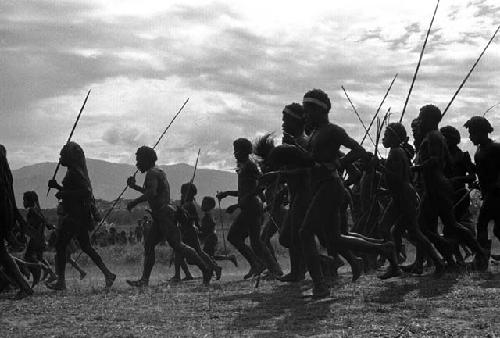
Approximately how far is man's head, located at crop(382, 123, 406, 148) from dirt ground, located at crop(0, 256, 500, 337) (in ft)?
6.04

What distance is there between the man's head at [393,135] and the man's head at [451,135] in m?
1.34

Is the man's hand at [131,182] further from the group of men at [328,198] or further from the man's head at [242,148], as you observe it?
the man's head at [242,148]

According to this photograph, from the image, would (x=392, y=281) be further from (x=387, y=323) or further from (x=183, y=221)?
(x=183, y=221)

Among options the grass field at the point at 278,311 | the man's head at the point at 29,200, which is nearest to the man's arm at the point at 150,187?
the grass field at the point at 278,311

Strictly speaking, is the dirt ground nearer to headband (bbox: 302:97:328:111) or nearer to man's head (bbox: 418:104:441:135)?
man's head (bbox: 418:104:441:135)

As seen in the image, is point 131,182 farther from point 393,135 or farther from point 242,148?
point 393,135

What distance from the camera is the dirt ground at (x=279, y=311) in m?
6.22

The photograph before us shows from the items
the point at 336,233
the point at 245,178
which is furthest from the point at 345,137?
the point at 245,178

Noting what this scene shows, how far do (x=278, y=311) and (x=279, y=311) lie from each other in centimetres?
2

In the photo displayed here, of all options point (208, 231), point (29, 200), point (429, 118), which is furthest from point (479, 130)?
point (208, 231)

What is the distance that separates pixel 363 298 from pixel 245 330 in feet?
6.15

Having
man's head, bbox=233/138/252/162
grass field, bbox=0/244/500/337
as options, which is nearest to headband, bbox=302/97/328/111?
grass field, bbox=0/244/500/337

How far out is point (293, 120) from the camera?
370 inches

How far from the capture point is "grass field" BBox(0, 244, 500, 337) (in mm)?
6227
